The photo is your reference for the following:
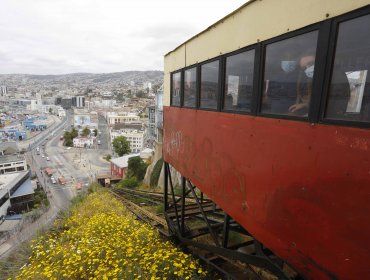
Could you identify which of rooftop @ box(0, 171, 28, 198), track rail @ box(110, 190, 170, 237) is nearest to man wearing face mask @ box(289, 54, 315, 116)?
track rail @ box(110, 190, 170, 237)

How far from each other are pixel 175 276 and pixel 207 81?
3.62 m

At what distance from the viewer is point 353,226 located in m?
1.85

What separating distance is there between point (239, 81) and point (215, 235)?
119 inches

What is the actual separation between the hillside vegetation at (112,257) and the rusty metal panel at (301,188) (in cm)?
200

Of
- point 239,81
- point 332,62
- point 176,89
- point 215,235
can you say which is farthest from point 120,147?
point 332,62

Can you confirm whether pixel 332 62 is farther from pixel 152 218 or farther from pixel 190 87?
pixel 152 218

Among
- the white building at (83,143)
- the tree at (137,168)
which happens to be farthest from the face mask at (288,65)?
the white building at (83,143)

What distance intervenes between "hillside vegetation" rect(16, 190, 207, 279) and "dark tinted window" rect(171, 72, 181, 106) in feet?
10.9

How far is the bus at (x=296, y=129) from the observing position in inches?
72.4

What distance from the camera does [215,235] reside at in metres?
4.74

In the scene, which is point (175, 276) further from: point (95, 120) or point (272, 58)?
point (95, 120)

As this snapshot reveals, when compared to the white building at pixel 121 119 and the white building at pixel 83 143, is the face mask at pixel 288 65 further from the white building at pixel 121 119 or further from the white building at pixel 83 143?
the white building at pixel 121 119

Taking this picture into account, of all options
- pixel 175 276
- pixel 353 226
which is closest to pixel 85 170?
pixel 175 276

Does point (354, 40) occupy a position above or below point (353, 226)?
above
